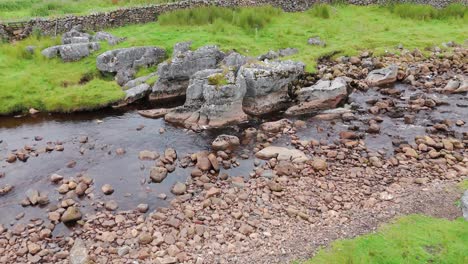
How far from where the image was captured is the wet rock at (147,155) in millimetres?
19889

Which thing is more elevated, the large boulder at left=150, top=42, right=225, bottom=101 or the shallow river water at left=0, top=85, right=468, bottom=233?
the large boulder at left=150, top=42, right=225, bottom=101

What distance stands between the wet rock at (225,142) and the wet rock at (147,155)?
294 centimetres

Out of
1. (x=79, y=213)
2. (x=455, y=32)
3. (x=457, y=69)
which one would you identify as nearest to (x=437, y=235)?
(x=79, y=213)

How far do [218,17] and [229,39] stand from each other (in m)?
5.77

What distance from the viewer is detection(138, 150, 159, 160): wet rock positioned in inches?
783

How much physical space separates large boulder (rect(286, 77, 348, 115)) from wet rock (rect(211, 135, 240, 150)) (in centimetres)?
500

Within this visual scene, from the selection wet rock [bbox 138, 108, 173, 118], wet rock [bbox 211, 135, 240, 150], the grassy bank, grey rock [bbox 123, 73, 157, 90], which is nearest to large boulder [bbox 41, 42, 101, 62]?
the grassy bank

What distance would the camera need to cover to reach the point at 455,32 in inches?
1367

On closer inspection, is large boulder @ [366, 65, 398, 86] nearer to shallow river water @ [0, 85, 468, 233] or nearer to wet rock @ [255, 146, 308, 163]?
shallow river water @ [0, 85, 468, 233]

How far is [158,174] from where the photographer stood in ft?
59.6

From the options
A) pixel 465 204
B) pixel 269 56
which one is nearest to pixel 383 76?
pixel 269 56

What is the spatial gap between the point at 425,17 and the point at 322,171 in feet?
91.7

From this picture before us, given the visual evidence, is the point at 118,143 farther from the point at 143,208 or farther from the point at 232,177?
the point at 232,177

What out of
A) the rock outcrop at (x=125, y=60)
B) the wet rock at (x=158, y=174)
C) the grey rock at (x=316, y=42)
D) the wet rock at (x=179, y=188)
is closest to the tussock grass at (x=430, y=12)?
the grey rock at (x=316, y=42)
